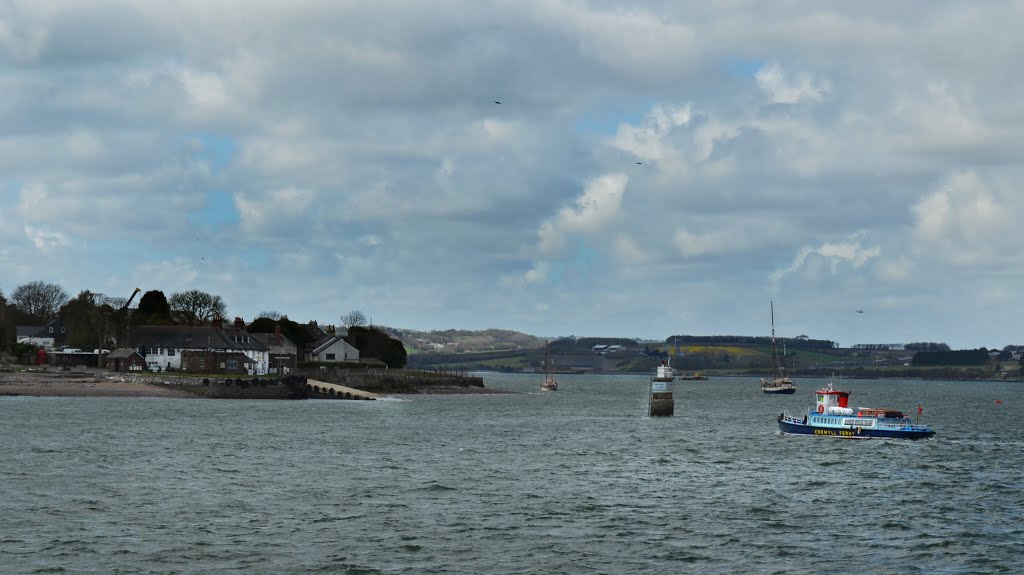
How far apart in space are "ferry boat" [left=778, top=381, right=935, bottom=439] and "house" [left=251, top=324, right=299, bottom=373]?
377ft

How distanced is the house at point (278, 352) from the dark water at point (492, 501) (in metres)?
94.2

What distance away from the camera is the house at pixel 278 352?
19362 centimetres

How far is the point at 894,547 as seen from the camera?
141ft

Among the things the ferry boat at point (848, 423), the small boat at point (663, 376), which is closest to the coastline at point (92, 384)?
the small boat at point (663, 376)

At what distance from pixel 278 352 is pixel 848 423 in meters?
124

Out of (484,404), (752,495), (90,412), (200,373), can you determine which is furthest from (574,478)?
(200,373)

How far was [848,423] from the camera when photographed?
89375 millimetres

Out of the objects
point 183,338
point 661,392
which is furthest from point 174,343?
point 661,392

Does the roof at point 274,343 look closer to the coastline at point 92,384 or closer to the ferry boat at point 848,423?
the coastline at point 92,384

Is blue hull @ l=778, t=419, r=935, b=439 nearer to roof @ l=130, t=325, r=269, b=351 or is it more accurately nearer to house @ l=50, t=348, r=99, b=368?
roof @ l=130, t=325, r=269, b=351

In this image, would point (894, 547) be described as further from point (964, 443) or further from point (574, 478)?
point (964, 443)

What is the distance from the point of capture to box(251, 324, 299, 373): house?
19362cm

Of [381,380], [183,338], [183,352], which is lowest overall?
[381,380]

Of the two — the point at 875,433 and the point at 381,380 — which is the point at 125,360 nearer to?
the point at 381,380
